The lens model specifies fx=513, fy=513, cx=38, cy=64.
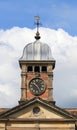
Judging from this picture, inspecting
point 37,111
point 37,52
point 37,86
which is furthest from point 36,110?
point 37,52

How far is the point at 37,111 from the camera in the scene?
5841 centimetres

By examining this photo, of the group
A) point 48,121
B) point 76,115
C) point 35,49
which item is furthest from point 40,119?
point 35,49

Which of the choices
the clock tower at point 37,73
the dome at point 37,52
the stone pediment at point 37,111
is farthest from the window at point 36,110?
the dome at point 37,52

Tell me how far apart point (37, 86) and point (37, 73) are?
1.64 m

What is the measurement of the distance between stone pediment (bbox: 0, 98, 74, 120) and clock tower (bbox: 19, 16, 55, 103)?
157 inches

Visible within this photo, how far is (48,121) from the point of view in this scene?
57.8 metres

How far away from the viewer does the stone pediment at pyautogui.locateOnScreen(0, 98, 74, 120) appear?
190 ft

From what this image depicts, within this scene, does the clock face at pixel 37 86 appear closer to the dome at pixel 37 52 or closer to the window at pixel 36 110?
the dome at pixel 37 52

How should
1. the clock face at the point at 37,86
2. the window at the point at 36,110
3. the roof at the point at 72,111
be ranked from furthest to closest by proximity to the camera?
1. the clock face at the point at 37,86
2. the roof at the point at 72,111
3. the window at the point at 36,110

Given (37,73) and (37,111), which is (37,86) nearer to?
(37,73)

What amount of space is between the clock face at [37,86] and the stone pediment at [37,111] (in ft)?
13.8

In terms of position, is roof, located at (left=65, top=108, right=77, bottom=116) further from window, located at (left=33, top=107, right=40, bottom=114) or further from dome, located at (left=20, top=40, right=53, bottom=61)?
dome, located at (left=20, top=40, right=53, bottom=61)

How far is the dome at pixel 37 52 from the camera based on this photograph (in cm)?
6450

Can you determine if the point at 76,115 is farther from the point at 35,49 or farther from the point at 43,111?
the point at 35,49
